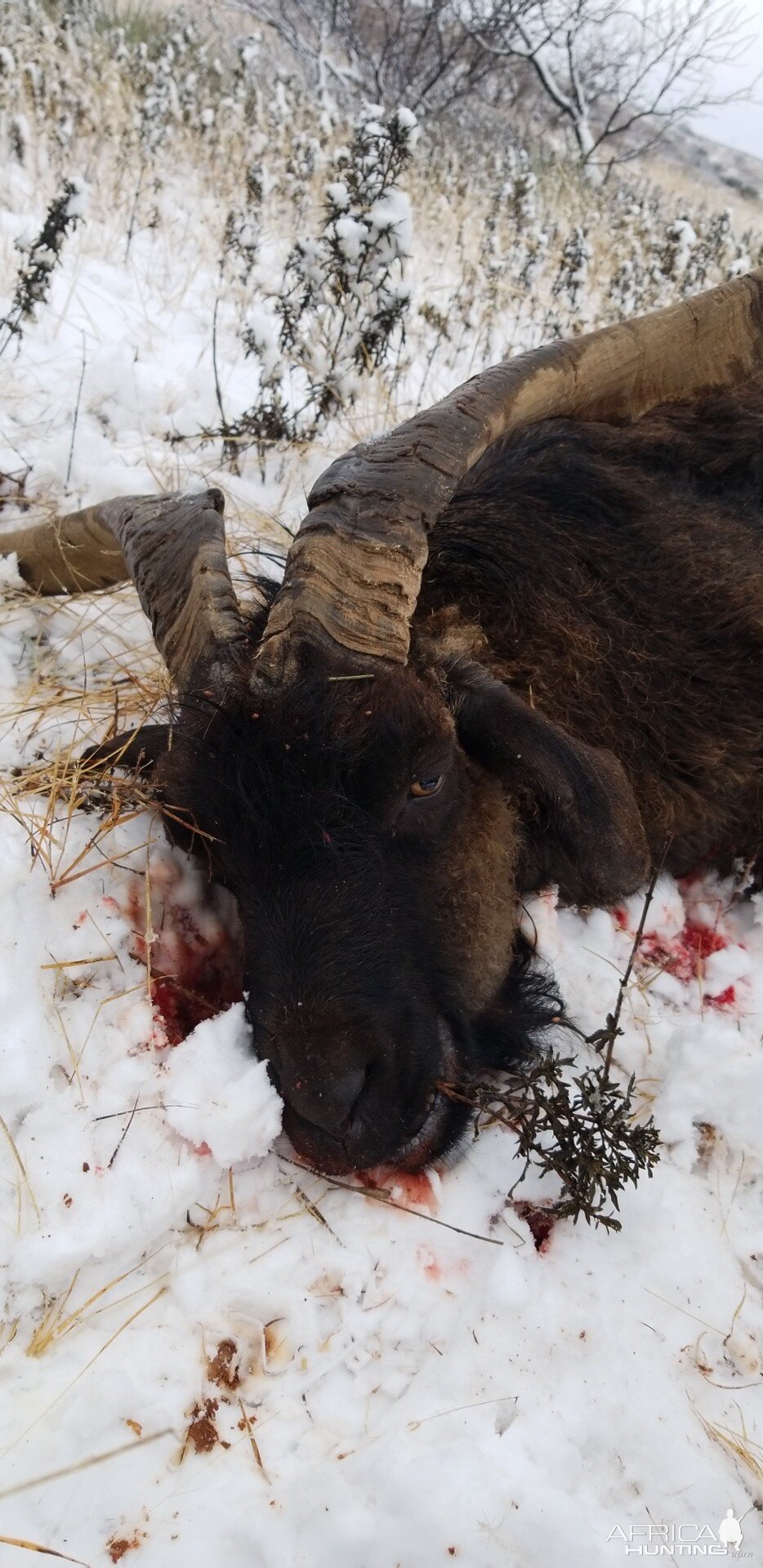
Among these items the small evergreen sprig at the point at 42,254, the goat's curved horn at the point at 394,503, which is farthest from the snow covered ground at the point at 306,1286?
the small evergreen sprig at the point at 42,254

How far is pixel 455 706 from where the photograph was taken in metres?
2.65

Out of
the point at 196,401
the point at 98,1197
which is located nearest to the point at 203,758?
the point at 98,1197

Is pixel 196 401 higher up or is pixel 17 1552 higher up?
pixel 196 401

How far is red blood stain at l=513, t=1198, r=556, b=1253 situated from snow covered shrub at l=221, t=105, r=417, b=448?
4.26 metres

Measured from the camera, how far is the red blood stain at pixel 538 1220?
94.9 inches

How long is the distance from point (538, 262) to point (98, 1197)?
990 centimetres

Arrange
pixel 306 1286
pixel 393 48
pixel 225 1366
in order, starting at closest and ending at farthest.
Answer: pixel 225 1366
pixel 306 1286
pixel 393 48

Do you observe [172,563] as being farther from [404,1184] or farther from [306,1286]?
[306,1286]

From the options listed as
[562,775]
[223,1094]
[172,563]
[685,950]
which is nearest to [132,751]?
[172,563]

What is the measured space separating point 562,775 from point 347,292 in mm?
4355

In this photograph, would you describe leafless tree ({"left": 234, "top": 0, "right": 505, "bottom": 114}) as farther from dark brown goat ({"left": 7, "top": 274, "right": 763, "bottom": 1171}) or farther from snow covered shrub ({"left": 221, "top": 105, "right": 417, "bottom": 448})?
dark brown goat ({"left": 7, "top": 274, "right": 763, "bottom": 1171})

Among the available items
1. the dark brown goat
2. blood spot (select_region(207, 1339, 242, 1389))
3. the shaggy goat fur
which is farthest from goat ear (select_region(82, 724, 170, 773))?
blood spot (select_region(207, 1339, 242, 1389))

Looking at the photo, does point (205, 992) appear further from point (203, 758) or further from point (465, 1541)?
point (465, 1541)

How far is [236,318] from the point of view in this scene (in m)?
7.38
